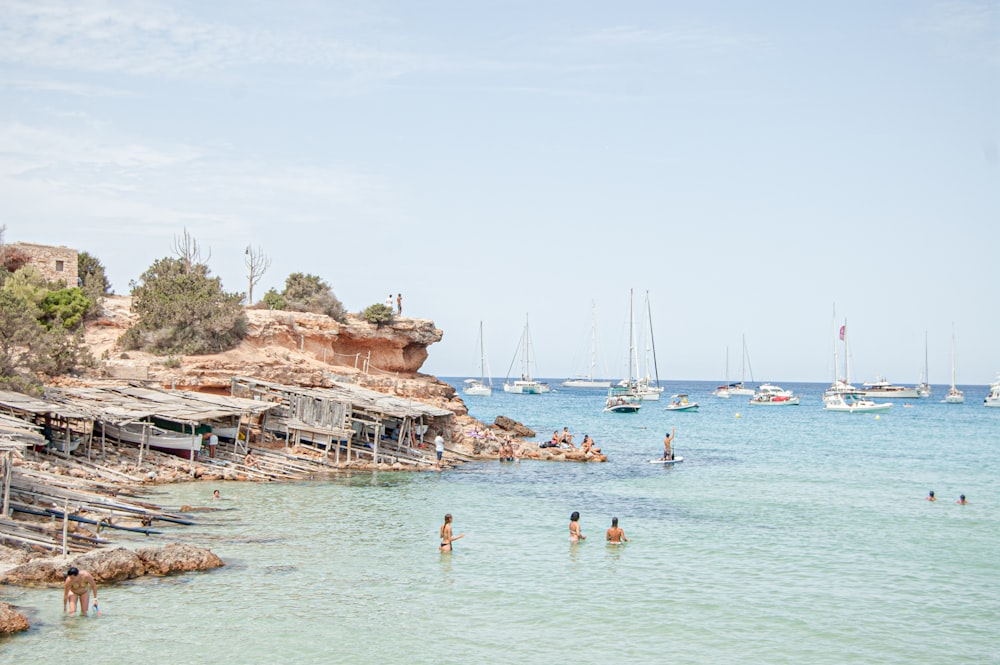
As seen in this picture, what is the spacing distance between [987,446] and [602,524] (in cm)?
3966

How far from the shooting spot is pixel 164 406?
30219 mm

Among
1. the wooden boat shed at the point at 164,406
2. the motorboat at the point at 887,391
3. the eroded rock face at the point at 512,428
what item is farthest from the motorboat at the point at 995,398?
the wooden boat shed at the point at 164,406

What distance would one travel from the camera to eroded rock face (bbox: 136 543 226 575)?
16797mm

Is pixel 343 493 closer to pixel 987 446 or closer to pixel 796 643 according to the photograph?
pixel 796 643

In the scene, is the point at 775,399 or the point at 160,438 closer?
the point at 160,438

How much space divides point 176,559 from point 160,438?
46.2 feet

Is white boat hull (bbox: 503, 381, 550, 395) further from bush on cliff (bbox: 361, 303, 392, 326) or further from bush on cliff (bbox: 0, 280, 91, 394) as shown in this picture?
bush on cliff (bbox: 0, 280, 91, 394)

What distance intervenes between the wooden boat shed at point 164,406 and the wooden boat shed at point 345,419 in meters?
1.28

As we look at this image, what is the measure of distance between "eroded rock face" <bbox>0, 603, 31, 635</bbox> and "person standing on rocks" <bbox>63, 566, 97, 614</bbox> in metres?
0.75

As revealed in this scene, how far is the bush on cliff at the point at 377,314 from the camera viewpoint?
171 ft

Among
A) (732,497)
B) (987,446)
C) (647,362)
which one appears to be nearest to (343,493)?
(732,497)

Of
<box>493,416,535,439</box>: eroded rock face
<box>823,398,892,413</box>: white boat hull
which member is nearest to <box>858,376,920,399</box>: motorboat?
<box>823,398,892,413</box>: white boat hull

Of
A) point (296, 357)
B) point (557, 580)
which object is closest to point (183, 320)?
point (296, 357)

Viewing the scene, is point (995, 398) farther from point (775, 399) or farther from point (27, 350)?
point (27, 350)
